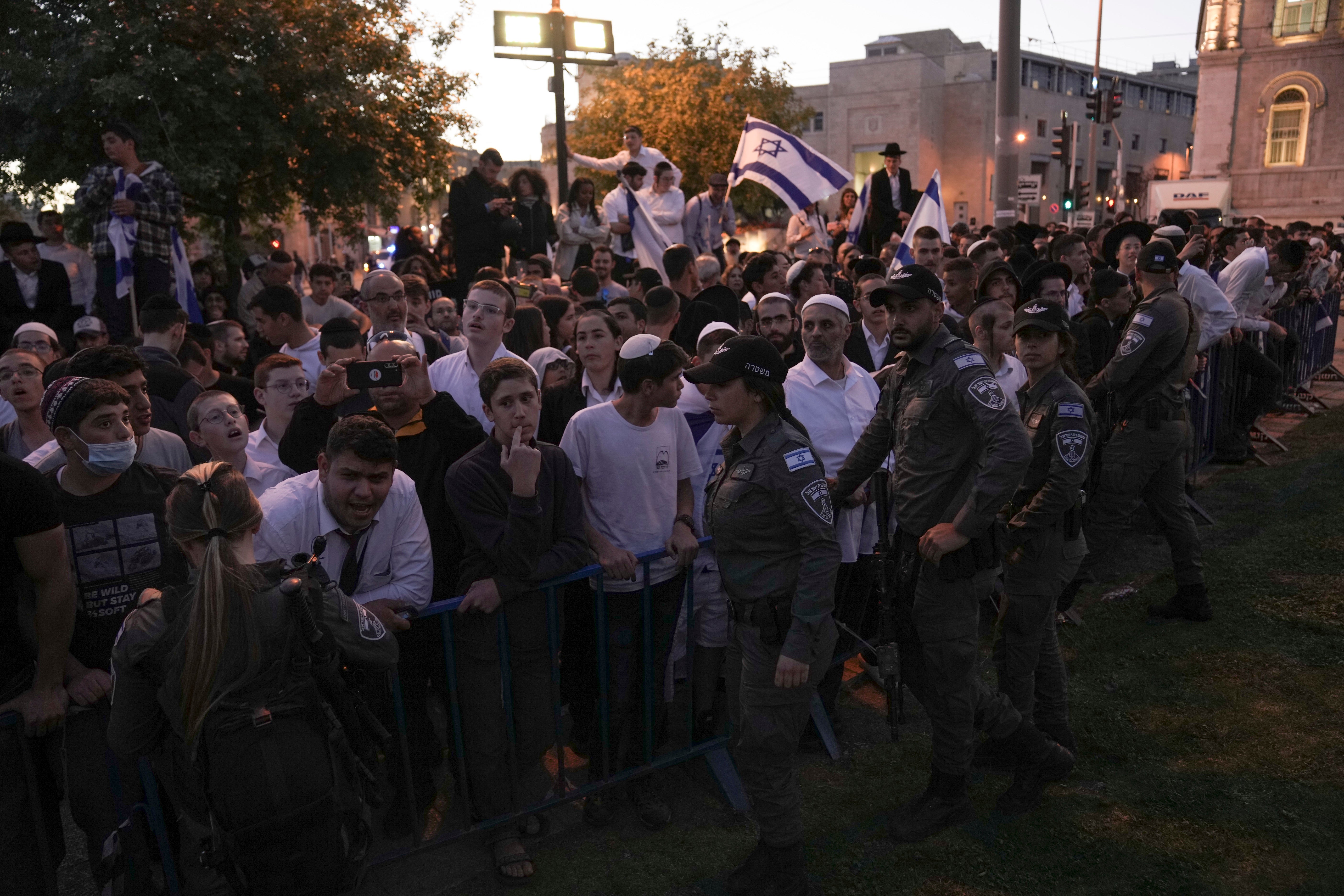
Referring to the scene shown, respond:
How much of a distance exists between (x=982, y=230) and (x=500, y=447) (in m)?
13.6

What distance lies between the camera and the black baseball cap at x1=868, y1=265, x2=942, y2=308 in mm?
4016

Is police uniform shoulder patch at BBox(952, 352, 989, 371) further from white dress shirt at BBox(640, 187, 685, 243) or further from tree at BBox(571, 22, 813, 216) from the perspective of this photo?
tree at BBox(571, 22, 813, 216)

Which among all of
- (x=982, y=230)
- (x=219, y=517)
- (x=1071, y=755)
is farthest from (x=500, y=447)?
(x=982, y=230)

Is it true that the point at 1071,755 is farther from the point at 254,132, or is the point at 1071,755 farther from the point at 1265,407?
the point at 254,132

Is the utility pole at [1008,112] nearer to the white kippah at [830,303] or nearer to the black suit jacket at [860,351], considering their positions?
the black suit jacket at [860,351]

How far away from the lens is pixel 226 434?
413 centimetres

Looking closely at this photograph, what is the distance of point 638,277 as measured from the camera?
9367 mm

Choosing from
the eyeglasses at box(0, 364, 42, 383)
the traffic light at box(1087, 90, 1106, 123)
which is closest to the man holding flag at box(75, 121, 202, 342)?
the eyeglasses at box(0, 364, 42, 383)

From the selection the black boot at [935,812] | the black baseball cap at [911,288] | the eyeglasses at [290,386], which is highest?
the black baseball cap at [911,288]

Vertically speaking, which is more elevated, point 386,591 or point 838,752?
point 386,591


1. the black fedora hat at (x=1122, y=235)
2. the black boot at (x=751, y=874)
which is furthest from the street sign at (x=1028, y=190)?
the black boot at (x=751, y=874)

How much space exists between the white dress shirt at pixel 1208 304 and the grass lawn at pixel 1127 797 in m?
2.79

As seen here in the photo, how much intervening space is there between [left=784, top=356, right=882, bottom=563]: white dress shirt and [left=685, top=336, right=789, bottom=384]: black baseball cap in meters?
1.39

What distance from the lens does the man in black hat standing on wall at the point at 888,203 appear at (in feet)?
41.0
